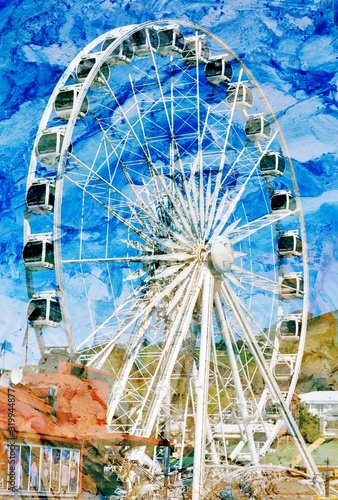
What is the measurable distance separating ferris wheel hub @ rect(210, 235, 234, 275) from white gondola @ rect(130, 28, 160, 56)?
431cm

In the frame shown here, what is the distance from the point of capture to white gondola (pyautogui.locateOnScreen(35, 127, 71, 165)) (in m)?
21.9

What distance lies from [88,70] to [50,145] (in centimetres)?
177

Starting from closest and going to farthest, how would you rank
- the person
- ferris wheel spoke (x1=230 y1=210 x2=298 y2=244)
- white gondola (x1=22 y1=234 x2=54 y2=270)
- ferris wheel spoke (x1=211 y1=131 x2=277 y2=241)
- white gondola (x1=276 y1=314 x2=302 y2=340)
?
the person, white gondola (x1=22 y1=234 x2=54 y2=270), ferris wheel spoke (x1=211 y1=131 x2=277 y2=241), ferris wheel spoke (x1=230 y1=210 x2=298 y2=244), white gondola (x1=276 y1=314 x2=302 y2=340)

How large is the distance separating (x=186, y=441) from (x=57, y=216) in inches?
216

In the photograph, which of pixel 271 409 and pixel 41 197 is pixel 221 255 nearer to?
pixel 41 197

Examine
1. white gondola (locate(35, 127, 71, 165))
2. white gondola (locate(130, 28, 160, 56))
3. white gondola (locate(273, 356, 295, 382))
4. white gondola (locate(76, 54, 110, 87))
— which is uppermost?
white gondola (locate(130, 28, 160, 56))

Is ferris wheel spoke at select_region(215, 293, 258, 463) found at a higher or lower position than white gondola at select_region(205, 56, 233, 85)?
lower

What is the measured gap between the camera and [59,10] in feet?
93.5

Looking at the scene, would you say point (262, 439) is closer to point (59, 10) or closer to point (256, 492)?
point (256, 492)

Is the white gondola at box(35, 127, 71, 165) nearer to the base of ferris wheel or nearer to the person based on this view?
the base of ferris wheel

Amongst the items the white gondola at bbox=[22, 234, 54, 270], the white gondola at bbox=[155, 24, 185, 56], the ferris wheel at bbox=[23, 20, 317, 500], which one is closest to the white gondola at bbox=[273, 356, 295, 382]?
the ferris wheel at bbox=[23, 20, 317, 500]

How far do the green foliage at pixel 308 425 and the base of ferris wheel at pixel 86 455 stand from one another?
246 inches

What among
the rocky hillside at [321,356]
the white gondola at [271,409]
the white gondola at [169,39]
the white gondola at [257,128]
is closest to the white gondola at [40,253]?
the white gondola at [169,39]

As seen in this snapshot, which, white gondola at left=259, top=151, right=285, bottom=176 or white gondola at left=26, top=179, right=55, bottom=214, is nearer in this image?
white gondola at left=26, top=179, right=55, bottom=214
